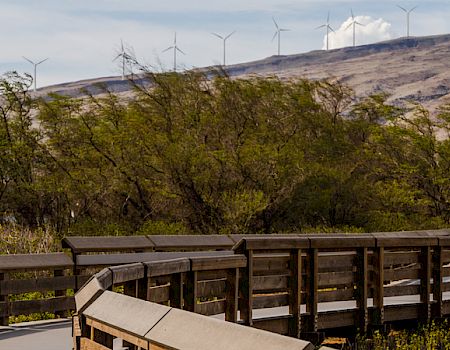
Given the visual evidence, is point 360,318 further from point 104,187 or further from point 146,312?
point 104,187

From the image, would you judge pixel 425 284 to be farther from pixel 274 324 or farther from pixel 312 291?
pixel 274 324

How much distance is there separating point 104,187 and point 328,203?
8.80 metres

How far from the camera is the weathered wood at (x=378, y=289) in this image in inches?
596

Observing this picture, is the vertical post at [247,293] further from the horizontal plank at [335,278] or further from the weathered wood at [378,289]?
the weathered wood at [378,289]

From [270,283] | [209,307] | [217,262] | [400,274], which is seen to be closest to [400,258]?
[400,274]

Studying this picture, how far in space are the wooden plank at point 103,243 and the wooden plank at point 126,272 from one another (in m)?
5.65

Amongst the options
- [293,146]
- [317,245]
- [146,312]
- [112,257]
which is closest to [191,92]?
[293,146]

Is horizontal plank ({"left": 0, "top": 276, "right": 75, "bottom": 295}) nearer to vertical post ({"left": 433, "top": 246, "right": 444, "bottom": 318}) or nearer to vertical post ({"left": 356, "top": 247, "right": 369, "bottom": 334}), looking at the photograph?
vertical post ({"left": 356, "top": 247, "right": 369, "bottom": 334})

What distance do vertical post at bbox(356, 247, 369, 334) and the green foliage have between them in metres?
20.6

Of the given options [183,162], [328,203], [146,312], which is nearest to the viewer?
[146,312]

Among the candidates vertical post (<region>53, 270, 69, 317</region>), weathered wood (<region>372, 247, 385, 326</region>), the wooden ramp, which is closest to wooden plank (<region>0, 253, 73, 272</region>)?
vertical post (<region>53, 270, 69, 317</region>)

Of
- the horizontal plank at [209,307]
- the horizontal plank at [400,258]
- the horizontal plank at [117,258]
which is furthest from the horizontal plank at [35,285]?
the horizontal plank at [400,258]

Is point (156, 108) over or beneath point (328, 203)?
over

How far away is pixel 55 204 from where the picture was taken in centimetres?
3916
